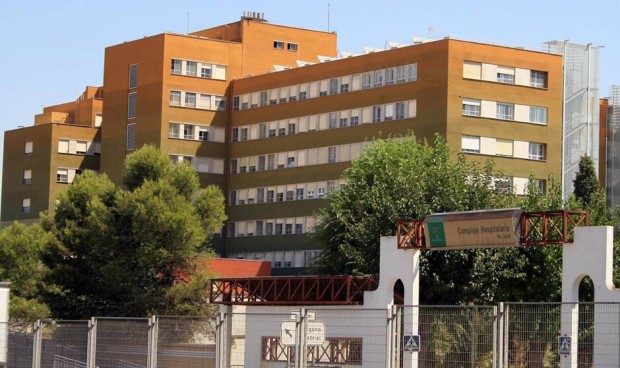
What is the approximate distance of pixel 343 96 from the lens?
9781 cm

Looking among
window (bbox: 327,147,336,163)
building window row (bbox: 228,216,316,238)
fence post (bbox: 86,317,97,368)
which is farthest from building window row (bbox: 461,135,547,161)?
fence post (bbox: 86,317,97,368)

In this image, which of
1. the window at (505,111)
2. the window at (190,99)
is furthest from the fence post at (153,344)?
the window at (190,99)

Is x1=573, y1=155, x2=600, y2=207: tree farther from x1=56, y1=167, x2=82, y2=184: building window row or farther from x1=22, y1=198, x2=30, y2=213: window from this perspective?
x1=22, y1=198, x2=30, y2=213: window

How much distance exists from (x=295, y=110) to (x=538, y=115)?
1879 cm

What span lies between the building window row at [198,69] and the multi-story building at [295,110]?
0.10 metres

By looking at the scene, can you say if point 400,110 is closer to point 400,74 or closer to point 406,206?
point 400,74

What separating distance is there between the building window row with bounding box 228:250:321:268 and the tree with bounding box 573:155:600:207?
64.5 feet

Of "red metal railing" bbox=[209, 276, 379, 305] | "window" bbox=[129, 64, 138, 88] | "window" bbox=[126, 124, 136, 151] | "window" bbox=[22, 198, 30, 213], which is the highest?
"window" bbox=[129, 64, 138, 88]

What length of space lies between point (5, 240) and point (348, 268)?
110 ft

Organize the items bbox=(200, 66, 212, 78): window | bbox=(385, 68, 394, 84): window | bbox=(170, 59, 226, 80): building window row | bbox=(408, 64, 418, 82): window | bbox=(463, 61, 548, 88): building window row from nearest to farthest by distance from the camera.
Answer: bbox=(463, 61, 548, 88): building window row < bbox=(408, 64, 418, 82): window < bbox=(385, 68, 394, 84): window < bbox=(170, 59, 226, 80): building window row < bbox=(200, 66, 212, 78): window

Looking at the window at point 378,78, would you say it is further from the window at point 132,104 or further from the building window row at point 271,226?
the window at point 132,104

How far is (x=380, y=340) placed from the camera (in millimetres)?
25125

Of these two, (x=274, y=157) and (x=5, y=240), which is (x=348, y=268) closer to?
(x=5, y=240)

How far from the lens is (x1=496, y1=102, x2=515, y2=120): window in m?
92.4
